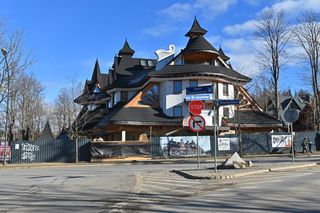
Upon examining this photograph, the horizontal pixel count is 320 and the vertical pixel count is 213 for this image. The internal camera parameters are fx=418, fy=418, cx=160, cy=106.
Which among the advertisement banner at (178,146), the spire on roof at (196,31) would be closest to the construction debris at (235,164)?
the advertisement banner at (178,146)

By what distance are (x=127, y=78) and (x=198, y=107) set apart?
38.7m

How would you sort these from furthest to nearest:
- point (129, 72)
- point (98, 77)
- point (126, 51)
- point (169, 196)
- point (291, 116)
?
point (98, 77) < point (126, 51) < point (129, 72) < point (291, 116) < point (169, 196)

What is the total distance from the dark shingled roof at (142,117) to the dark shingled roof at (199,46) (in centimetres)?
793

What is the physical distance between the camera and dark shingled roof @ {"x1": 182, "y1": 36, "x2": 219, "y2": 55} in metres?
47.2

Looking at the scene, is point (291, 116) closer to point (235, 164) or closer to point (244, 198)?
point (235, 164)

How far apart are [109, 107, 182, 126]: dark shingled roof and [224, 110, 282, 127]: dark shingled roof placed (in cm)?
714

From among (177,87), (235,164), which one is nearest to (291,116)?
(235,164)

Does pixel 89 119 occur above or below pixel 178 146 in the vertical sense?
above

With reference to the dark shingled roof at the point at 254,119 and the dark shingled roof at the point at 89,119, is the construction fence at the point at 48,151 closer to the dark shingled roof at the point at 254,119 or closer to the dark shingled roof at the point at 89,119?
the dark shingled roof at the point at 89,119

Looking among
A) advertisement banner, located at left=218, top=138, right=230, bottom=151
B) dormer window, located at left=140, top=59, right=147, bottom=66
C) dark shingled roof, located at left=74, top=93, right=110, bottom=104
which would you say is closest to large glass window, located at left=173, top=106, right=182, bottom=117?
advertisement banner, located at left=218, top=138, right=230, bottom=151

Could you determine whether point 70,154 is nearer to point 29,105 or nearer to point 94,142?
point 94,142

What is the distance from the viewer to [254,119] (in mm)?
49312

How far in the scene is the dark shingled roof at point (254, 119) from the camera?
4834 cm

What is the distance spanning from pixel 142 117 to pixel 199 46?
1042cm
